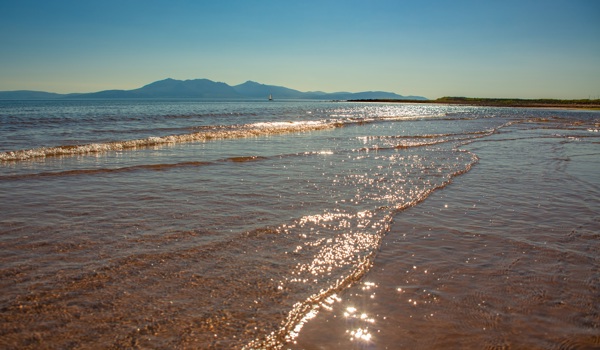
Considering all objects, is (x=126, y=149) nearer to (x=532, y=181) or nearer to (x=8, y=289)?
(x=8, y=289)

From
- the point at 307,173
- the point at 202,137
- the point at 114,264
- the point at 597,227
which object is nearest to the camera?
the point at 114,264

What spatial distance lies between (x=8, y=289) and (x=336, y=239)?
383 centimetres

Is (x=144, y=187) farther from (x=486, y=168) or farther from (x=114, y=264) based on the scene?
(x=486, y=168)

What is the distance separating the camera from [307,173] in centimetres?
1056

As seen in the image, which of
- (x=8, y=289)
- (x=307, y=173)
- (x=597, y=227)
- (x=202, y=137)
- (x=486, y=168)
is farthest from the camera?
(x=202, y=137)

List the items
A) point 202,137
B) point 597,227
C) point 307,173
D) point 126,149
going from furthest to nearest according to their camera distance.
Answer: point 202,137 < point 126,149 < point 307,173 < point 597,227

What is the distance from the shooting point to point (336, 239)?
5.49 m

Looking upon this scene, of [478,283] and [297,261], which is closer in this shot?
[478,283]

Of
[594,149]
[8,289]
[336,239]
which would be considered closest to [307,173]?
[336,239]

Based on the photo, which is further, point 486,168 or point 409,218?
point 486,168

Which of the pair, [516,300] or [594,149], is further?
[594,149]

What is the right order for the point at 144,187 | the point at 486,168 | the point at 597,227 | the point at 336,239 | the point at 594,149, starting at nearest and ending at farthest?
the point at 336,239 → the point at 597,227 → the point at 144,187 → the point at 486,168 → the point at 594,149

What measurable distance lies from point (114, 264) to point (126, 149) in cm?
1212

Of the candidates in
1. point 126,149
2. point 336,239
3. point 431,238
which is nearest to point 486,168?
point 431,238
